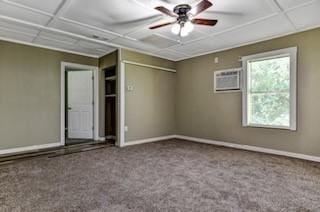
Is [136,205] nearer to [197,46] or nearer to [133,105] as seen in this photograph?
[133,105]

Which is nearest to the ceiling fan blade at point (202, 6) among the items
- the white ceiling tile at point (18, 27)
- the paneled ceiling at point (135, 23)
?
the paneled ceiling at point (135, 23)

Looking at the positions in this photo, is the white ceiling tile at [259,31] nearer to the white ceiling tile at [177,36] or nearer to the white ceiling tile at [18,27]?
the white ceiling tile at [177,36]

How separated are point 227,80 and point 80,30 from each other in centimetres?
341

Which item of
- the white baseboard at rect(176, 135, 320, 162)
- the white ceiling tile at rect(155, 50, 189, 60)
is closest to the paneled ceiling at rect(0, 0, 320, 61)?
the white ceiling tile at rect(155, 50, 189, 60)

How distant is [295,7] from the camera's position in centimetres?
271

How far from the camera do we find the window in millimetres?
3676

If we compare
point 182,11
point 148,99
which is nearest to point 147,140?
point 148,99

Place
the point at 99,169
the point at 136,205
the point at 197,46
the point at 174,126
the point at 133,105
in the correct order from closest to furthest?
A: the point at 136,205 → the point at 99,169 → the point at 197,46 → the point at 133,105 → the point at 174,126

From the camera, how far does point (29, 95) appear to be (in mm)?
4336

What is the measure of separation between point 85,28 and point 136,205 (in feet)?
10.0

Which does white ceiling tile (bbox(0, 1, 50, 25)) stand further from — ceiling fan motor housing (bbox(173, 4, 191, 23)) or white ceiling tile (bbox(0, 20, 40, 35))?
ceiling fan motor housing (bbox(173, 4, 191, 23))

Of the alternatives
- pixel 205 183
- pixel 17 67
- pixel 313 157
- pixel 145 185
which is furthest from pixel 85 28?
pixel 313 157

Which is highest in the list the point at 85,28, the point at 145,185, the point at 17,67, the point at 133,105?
the point at 85,28

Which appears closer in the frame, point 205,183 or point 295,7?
point 205,183
